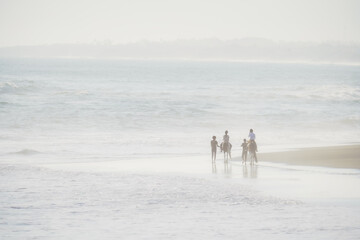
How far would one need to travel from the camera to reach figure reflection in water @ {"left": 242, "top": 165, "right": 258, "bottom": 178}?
73.6 ft

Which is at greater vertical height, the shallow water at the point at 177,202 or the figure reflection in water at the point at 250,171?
the figure reflection in water at the point at 250,171

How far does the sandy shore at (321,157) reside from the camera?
25281 mm

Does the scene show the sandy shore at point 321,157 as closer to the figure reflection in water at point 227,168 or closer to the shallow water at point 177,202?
the shallow water at point 177,202

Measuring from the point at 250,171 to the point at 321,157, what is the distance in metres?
5.16

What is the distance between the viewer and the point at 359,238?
44.3 feet

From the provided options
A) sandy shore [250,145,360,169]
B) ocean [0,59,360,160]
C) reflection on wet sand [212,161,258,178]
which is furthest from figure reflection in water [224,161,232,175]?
ocean [0,59,360,160]

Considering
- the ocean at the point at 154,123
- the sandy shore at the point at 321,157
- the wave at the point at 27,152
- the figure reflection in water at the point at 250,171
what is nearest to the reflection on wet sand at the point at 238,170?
the figure reflection in water at the point at 250,171

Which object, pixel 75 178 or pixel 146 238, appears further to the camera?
pixel 75 178

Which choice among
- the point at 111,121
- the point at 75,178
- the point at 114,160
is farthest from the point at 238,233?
the point at 111,121

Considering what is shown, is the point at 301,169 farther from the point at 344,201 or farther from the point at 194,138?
the point at 194,138

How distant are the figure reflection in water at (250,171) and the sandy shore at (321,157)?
6.24 ft

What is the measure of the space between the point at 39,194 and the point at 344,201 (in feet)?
28.5

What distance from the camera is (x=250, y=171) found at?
925 inches

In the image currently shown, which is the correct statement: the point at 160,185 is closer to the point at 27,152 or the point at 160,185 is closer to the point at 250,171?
the point at 250,171
